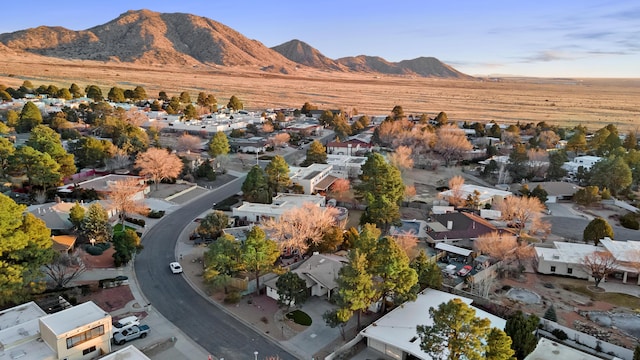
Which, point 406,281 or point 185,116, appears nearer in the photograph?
point 406,281

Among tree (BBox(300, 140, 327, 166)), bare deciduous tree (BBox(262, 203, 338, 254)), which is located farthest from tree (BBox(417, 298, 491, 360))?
tree (BBox(300, 140, 327, 166))

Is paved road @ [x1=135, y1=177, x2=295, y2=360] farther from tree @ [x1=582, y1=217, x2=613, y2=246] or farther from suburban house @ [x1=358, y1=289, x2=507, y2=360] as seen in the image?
tree @ [x1=582, y1=217, x2=613, y2=246]

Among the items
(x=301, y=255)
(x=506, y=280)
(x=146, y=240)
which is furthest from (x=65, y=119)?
(x=506, y=280)

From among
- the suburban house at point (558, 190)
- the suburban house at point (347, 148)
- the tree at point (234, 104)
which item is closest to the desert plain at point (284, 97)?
the tree at point (234, 104)

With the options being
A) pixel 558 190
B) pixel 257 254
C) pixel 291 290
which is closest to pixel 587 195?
pixel 558 190

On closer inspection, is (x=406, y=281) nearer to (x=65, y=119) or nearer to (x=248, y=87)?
(x=65, y=119)

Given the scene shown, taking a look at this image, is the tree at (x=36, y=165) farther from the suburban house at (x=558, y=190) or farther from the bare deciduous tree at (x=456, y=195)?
the suburban house at (x=558, y=190)
